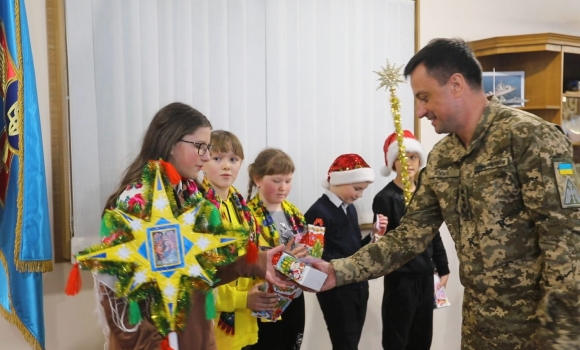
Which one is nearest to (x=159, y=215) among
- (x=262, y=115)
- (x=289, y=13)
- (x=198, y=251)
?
(x=198, y=251)

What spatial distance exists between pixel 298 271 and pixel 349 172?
1.18 metres

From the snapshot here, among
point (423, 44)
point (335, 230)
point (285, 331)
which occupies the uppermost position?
point (423, 44)

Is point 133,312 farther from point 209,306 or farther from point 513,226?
point 513,226

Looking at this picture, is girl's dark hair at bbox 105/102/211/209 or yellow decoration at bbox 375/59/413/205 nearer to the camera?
girl's dark hair at bbox 105/102/211/209

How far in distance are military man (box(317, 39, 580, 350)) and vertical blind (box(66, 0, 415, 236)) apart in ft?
4.71

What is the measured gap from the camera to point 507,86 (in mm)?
3820

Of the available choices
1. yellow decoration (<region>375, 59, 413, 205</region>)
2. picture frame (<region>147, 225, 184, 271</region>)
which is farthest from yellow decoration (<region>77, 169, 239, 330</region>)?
yellow decoration (<region>375, 59, 413, 205</region>)

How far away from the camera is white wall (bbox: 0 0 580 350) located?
8.47ft

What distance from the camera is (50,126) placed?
2607 millimetres

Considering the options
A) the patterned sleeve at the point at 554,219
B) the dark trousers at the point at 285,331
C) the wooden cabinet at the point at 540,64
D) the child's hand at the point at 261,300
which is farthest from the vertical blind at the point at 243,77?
the patterned sleeve at the point at 554,219

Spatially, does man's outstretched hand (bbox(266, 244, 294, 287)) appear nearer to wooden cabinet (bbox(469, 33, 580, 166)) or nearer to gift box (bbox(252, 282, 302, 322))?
gift box (bbox(252, 282, 302, 322))

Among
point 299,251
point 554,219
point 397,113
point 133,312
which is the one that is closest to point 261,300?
point 299,251

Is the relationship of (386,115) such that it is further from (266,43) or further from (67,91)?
(67,91)

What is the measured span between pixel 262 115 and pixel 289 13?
1.97ft
